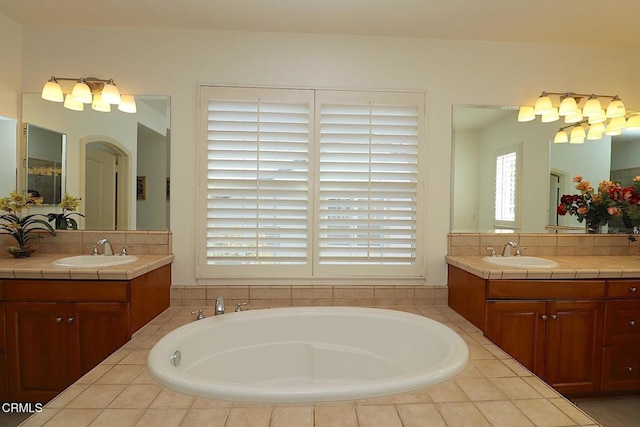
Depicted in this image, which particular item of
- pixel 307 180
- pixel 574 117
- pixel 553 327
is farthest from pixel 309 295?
pixel 574 117

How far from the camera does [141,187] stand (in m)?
2.32

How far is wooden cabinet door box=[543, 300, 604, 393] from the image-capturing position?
6.41 feet

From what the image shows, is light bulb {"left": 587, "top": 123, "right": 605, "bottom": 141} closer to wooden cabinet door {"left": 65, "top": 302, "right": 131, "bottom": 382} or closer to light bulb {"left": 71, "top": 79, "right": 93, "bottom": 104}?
wooden cabinet door {"left": 65, "top": 302, "right": 131, "bottom": 382}

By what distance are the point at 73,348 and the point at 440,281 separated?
242 centimetres

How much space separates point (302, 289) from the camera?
234 centimetres

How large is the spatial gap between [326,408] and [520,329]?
1.43 m

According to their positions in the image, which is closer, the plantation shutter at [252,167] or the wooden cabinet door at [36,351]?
the wooden cabinet door at [36,351]

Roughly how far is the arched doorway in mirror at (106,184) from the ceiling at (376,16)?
0.86 metres

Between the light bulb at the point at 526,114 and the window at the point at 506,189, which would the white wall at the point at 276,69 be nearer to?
the light bulb at the point at 526,114

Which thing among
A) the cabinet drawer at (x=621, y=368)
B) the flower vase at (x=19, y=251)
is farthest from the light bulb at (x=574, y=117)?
the flower vase at (x=19, y=251)

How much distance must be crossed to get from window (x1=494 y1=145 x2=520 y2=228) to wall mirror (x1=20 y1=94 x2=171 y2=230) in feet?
8.20

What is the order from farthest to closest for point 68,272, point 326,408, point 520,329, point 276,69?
point 276,69
point 520,329
point 68,272
point 326,408

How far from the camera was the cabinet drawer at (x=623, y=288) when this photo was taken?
1.98 meters

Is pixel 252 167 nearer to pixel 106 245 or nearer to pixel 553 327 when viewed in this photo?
pixel 106 245
